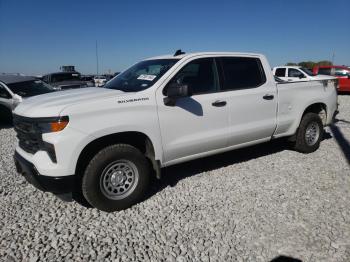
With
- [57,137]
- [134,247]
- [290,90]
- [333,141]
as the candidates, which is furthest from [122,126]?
[333,141]

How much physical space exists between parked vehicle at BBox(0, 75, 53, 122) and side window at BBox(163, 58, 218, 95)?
21.0 ft

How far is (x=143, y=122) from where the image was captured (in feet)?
11.8

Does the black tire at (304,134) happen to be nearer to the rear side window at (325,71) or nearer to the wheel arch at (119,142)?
the wheel arch at (119,142)

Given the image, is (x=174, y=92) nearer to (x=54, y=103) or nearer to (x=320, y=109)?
(x=54, y=103)

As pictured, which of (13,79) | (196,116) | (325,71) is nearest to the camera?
(196,116)

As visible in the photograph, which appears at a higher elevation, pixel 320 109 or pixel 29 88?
pixel 29 88

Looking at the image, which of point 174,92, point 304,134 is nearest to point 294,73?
point 304,134

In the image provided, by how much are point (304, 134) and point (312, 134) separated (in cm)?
36

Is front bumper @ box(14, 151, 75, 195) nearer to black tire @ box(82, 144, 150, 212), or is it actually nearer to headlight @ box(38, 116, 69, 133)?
black tire @ box(82, 144, 150, 212)

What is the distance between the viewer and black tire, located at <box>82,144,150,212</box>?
341 centimetres

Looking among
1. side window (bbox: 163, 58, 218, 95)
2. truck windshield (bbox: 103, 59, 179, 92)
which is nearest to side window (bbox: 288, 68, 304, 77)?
side window (bbox: 163, 58, 218, 95)

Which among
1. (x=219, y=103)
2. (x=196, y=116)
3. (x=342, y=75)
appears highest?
(x=219, y=103)

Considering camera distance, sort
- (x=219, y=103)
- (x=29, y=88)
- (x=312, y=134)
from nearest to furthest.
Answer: (x=219, y=103) < (x=312, y=134) < (x=29, y=88)

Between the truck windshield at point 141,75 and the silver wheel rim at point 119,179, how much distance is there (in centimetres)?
99
